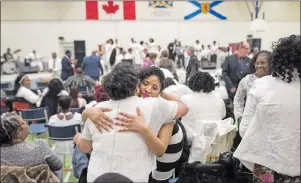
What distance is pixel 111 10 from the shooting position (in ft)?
48.1

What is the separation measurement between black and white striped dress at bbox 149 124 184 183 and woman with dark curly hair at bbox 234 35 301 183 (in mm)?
428

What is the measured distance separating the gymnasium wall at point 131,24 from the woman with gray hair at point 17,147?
13.7 meters

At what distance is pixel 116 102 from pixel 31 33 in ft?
49.1

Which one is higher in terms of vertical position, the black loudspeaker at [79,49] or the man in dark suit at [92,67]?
the black loudspeaker at [79,49]

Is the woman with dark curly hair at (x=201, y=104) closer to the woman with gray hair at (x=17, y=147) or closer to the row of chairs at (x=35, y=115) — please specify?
the woman with gray hair at (x=17, y=147)

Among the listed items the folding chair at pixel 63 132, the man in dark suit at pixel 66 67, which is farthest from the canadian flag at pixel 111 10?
the folding chair at pixel 63 132

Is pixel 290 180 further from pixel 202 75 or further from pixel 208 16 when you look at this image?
pixel 208 16

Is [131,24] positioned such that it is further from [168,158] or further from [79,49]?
[168,158]

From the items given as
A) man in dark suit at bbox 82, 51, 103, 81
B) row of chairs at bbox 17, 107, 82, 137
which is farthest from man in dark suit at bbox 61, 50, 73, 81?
row of chairs at bbox 17, 107, 82, 137

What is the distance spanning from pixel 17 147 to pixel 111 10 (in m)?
13.6

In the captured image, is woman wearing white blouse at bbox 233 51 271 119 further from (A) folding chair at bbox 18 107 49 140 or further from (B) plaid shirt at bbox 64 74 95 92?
(B) plaid shirt at bbox 64 74 95 92

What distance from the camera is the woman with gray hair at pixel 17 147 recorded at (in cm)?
172

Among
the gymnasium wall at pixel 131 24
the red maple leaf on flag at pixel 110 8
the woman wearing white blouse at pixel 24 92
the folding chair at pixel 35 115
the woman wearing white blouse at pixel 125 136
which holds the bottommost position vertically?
the folding chair at pixel 35 115

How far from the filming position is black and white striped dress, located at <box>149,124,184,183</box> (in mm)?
1672
